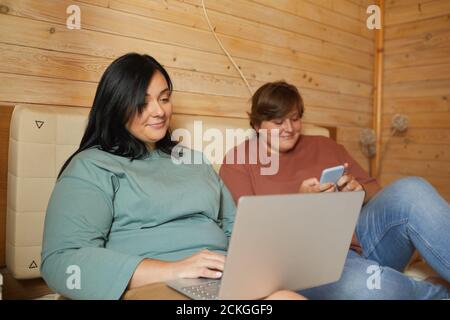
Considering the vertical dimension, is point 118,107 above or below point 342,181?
above

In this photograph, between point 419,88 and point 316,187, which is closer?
point 316,187

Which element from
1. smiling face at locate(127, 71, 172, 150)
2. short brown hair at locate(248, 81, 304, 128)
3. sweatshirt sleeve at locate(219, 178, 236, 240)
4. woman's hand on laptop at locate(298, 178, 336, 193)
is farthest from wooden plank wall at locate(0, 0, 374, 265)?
woman's hand on laptop at locate(298, 178, 336, 193)

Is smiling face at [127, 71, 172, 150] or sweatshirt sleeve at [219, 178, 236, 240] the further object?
sweatshirt sleeve at [219, 178, 236, 240]

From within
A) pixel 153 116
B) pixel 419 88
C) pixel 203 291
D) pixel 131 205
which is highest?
pixel 419 88

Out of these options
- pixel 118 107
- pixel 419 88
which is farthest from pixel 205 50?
pixel 419 88

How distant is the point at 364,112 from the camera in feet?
7.95

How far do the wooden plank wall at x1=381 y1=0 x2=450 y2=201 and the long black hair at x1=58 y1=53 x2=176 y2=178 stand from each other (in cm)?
177

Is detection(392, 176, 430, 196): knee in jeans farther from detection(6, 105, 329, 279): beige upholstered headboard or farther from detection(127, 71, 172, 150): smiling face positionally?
detection(6, 105, 329, 279): beige upholstered headboard

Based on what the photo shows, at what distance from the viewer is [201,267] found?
0.78m

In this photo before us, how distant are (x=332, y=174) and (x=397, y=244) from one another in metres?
0.26

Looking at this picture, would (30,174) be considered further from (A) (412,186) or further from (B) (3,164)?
(A) (412,186)

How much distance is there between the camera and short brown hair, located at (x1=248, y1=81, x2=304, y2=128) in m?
1.43
